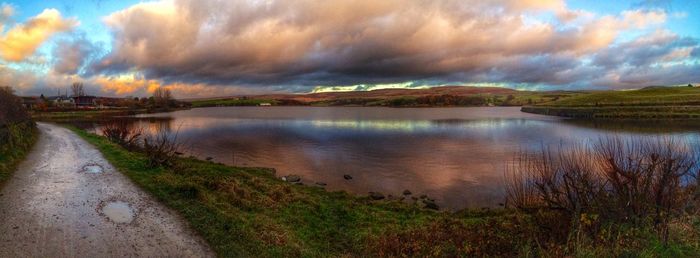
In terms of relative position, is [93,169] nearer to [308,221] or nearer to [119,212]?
[119,212]

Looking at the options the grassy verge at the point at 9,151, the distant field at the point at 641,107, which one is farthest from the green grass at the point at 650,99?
the grassy verge at the point at 9,151

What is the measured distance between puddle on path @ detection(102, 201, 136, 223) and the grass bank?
143cm

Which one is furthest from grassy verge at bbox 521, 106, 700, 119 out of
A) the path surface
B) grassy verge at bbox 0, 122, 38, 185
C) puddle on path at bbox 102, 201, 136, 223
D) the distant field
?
grassy verge at bbox 0, 122, 38, 185

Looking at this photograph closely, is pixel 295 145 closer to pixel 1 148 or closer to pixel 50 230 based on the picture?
pixel 1 148

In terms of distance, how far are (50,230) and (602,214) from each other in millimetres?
15854

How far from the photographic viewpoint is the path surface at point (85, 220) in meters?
9.28

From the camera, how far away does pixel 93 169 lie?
792 inches

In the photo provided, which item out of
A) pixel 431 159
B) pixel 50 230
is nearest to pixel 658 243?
pixel 50 230

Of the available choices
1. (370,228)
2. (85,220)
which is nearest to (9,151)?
(85,220)

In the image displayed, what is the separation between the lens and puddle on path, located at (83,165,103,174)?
19495mm

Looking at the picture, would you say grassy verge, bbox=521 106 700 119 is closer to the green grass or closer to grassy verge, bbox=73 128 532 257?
the green grass

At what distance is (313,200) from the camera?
58.3 ft

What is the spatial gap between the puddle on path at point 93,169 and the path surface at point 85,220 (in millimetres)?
668

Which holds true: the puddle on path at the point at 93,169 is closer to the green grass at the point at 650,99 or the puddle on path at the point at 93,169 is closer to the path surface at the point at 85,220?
the path surface at the point at 85,220
